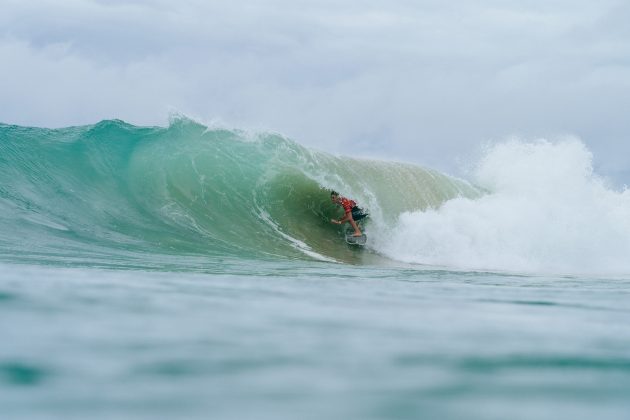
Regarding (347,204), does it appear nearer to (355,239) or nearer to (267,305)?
(355,239)

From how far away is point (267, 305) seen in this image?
15.9 ft

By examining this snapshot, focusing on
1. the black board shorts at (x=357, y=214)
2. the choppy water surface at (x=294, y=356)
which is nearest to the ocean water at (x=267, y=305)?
the choppy water surface at (x=294, y=356)

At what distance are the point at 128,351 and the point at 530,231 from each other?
14.6 metres

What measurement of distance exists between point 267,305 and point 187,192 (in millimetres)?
10921

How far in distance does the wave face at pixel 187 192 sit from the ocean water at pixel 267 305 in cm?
6

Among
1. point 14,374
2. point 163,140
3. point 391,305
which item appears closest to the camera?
point 14,374

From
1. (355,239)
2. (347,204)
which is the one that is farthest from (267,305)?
(347,204)

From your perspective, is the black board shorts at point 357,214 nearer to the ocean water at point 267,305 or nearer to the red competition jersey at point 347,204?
the red competition jersey at point 347,204

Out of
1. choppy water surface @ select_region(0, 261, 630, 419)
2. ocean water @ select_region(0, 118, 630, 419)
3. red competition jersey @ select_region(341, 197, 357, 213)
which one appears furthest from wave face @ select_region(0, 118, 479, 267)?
choppy water surface @ select_region(0, 261, 630, 419)

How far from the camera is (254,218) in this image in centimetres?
1505

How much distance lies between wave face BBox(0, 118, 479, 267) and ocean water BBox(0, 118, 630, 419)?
6 centimetres

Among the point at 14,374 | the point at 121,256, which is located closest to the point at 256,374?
the point at 14,374

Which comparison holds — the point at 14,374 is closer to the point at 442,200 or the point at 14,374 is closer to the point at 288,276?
the point at 288,276

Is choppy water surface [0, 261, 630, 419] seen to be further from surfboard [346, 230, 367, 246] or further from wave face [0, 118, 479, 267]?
surfboard [346, 230, 367, 246]
